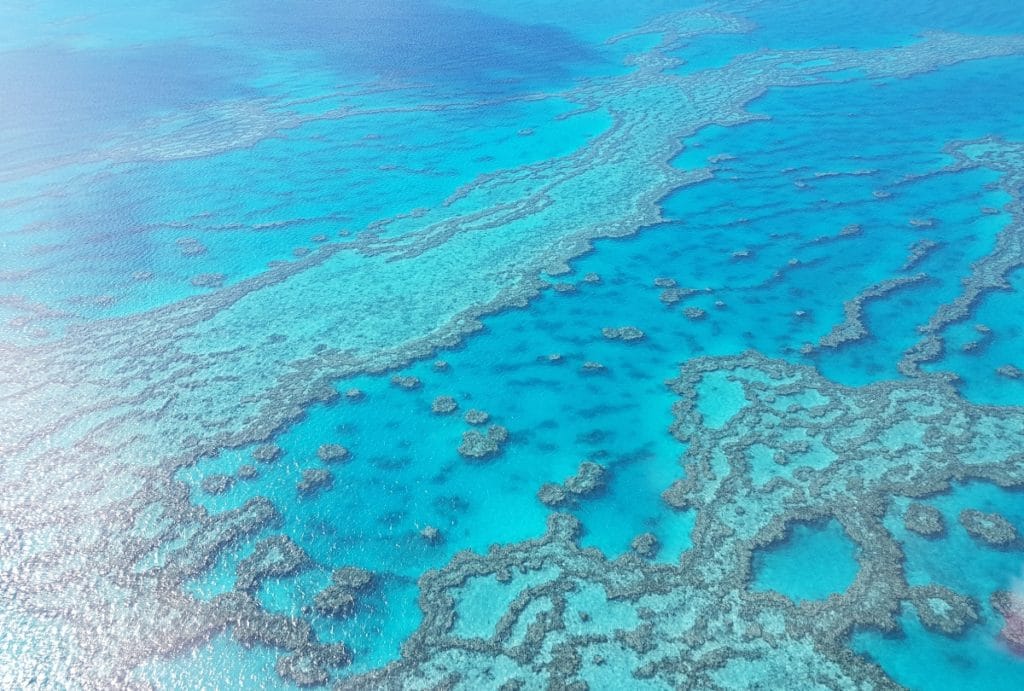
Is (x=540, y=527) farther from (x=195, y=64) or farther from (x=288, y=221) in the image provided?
(x=195, y=64)

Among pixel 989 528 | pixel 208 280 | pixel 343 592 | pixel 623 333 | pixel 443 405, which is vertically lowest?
pixel 343 592

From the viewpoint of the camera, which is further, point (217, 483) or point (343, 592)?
point (217, 483)

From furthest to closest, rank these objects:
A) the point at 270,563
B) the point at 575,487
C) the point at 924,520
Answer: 1. the point at 575,487
2. the point at 924,520
3. the point at 270,563

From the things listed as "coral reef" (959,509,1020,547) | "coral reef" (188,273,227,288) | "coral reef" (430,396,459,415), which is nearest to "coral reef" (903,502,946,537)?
"coral reef" (959,509,1020,547)

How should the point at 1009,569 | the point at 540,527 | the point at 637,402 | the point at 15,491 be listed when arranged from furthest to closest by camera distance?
1. the point at 637,402
2. the point at 15,491
3. the point at 540,527
4. the point at 1009,569

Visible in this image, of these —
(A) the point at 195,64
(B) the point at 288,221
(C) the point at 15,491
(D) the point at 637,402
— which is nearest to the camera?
(C) the point at 15,491

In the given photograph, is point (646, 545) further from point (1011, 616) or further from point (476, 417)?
point (1011, 616)

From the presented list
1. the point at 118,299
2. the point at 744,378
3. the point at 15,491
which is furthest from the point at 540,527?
the point at 118,299

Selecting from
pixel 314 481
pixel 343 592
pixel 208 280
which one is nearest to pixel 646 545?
pixel 343 592
